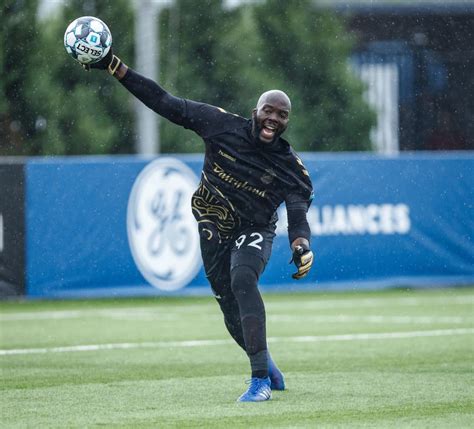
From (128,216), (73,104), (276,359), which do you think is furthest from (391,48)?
(276,359)

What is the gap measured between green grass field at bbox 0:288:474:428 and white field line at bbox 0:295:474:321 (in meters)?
0.02

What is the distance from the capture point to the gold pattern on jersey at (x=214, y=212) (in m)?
9.18

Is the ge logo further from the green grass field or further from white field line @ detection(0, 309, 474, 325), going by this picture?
white field line @ detection(0, 309, 474, 325)

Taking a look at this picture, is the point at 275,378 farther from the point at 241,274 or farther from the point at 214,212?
the point at 214,212

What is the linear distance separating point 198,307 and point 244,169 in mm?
8703

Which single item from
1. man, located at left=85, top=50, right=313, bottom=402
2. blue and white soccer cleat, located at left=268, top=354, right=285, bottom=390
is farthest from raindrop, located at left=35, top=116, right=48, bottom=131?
blue and white soccer cleat, located at left=268, top=354, right=285, bottom=390

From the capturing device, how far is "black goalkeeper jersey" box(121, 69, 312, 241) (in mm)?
9031

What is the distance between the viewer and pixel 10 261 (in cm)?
1764

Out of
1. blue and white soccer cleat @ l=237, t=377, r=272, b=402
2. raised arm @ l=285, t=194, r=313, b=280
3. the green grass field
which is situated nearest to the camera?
the green grass field

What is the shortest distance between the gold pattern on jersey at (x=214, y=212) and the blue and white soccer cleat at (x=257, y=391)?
1130 mm

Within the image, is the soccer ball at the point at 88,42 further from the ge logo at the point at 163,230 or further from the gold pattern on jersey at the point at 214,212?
the ge logo at the point at 163,230

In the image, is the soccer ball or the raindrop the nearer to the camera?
the soccer ball

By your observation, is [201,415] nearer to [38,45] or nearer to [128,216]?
[128,216]

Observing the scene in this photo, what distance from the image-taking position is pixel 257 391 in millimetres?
8609
